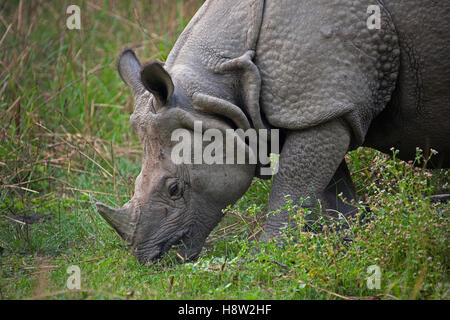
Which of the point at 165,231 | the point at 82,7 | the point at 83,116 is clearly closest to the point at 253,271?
the point at 165,231

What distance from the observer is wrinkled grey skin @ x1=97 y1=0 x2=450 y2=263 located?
3.78 meters

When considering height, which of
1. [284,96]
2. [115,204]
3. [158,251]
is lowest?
[158,251]

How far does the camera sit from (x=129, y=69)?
448cm

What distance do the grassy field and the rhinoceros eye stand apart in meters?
0.40

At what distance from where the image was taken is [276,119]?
12.8 feet

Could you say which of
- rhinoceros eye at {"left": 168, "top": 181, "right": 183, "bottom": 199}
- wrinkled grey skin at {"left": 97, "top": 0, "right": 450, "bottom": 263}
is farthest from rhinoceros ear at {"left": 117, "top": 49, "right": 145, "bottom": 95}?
rhinoceros eye at {"left": 168, "top": 181, "right": 183, "bottom": 199}

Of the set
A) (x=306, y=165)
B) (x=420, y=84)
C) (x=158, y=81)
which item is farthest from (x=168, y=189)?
(x=420, y=84)

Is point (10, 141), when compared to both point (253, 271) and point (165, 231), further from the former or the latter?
point (253, 271)

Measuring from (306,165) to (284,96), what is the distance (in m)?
0.46

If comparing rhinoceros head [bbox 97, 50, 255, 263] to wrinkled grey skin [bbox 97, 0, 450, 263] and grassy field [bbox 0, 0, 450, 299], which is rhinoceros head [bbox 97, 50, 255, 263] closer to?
wrinkled grey skin [bbox 97, 0, 450, 263]

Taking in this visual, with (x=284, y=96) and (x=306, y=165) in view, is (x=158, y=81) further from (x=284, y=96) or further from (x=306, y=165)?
(x=306, y=165)

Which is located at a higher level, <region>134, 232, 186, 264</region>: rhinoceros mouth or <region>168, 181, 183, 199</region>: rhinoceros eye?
<region>168, 181, 183, 199</region>: rhinoceros eye

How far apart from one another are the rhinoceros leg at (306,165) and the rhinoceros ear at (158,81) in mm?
823
